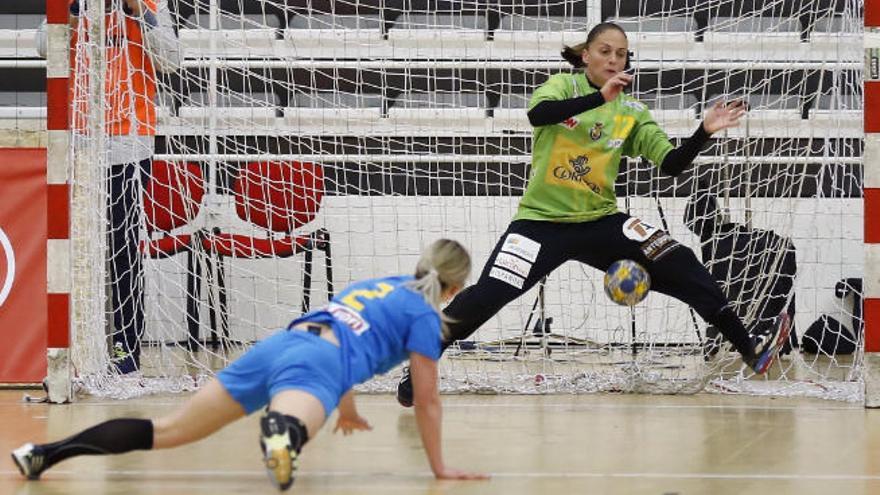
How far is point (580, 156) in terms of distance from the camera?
7520 mm

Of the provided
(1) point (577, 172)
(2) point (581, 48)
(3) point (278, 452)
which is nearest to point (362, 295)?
(3) point (278, 452)

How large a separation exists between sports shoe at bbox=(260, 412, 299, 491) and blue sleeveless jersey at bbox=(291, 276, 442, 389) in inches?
22.5

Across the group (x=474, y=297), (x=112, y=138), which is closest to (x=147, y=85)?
(x=112, y=138)

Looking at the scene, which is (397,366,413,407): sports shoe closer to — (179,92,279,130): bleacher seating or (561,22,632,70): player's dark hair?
(561,22,632,70): player's dark hair

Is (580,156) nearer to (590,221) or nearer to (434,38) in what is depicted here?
(590,221)

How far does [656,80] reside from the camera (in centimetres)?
1080

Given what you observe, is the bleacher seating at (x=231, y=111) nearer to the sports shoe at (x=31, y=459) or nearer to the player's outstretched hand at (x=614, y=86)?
the player's outstretched hand at (x=614, y=86)

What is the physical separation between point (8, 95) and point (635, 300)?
20.2ft

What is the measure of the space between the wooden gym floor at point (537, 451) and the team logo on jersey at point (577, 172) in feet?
3.73

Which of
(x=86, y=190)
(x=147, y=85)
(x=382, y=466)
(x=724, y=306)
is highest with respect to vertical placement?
(x=147, y=85)

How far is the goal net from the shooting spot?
31.1ft

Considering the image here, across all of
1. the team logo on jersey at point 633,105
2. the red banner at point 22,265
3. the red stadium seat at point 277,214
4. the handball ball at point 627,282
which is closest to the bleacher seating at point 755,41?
the team logo on jersey at point 633,105

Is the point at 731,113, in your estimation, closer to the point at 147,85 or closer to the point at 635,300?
the point at 635,300

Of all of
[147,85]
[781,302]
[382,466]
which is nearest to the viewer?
[382,466]
